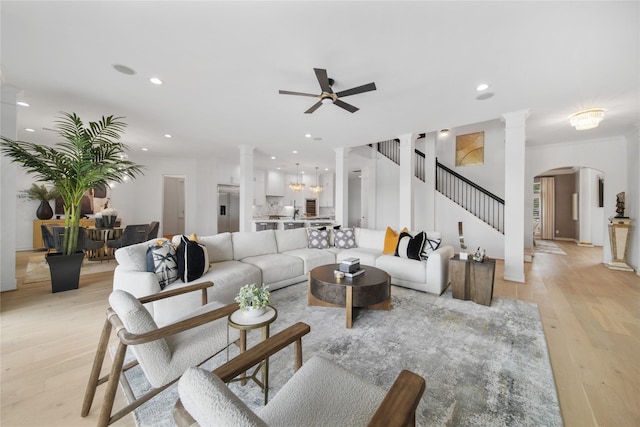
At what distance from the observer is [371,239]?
4.52 m

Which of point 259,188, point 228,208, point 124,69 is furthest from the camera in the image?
point 259,188

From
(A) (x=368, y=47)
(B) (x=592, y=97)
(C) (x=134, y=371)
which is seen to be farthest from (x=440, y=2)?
(C) (x=134, y=371)

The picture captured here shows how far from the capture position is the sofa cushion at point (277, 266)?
338cm

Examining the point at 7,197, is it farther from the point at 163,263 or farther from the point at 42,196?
the point at 42,196

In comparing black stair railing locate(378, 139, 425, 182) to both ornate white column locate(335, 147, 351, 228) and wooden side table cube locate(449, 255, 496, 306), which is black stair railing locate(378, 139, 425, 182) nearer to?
ornate white column locate(335, 147, 351, 228)

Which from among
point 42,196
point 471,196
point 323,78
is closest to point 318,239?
point 323,78

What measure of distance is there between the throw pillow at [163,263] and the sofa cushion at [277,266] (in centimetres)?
102

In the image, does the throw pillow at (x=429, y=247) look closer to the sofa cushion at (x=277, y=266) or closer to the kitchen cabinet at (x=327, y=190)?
the sofa cushion at (x=277, y=266)

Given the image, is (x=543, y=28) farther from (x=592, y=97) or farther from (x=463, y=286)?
(x=463, y=286)

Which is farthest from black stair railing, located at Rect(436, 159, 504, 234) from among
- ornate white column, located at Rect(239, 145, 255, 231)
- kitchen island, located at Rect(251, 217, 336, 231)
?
Result: ornate white column, located at Rect(239, 145, 255, 231)

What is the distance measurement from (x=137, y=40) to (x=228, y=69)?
0.83 m

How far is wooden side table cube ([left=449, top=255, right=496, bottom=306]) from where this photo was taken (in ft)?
9.90

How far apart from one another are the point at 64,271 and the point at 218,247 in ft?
6.98

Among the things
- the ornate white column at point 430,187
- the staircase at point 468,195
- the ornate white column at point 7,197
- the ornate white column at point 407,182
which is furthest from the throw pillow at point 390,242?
the ornate white column at point 7,197
